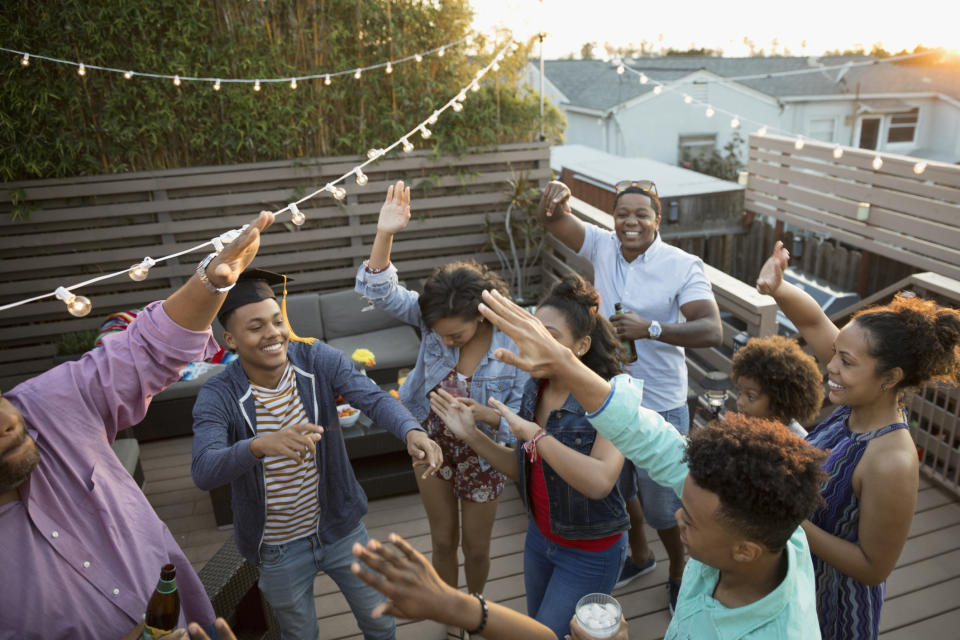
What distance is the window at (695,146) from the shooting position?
57.9 feet

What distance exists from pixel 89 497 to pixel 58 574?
0.16m

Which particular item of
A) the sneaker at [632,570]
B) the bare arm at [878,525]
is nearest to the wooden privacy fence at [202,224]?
the sneaker at [632,570]

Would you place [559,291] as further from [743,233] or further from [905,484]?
[743,233]

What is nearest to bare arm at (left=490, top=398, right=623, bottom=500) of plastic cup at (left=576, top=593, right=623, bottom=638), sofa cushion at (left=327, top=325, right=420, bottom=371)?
plastic cup at (left=576, top=593, right=623, bottom=638)

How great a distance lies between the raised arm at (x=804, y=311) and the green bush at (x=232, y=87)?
12.9 ft

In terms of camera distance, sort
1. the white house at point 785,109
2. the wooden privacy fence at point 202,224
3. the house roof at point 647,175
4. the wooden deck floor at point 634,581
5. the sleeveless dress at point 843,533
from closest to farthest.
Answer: the sleeveless dress at point 843,533 < the wooden deck floor at point 634,581 < the wooden privacy fence at point 202,224 < the house roof at point 647,175 < the white house at point 785,109

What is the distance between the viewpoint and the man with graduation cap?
1830 millimetres

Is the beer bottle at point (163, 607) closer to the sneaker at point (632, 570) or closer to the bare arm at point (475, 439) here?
the bare arm at point (475, 439)

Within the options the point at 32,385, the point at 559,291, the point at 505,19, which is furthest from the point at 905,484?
the point at 505,19

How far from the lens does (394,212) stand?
2359mm

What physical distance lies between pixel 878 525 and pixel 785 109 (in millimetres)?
18777

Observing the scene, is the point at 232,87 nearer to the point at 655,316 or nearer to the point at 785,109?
the point at 655,316

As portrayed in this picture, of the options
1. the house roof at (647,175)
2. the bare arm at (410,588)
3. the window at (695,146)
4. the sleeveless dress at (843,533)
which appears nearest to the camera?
Answer: the bare arm at (410,588)

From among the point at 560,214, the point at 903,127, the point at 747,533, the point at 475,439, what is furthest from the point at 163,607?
the point at 903,127
